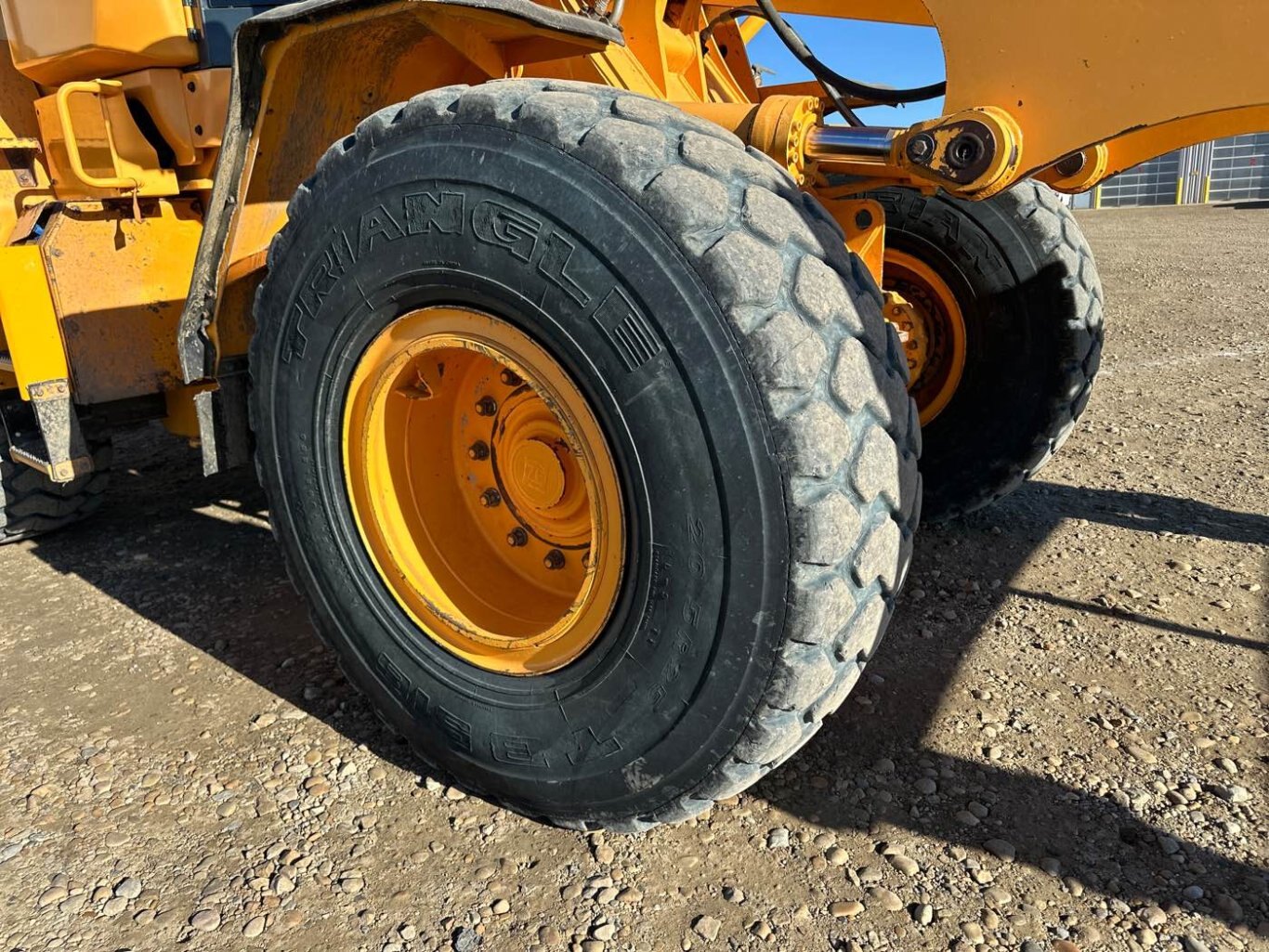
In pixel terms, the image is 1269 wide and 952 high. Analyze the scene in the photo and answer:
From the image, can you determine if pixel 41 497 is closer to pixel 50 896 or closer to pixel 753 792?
pixel 50 896

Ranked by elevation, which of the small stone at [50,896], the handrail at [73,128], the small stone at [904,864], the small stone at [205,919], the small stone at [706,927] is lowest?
the small stone at [50,896]

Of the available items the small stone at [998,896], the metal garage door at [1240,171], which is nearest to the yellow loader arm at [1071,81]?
the small stone at [998,896]

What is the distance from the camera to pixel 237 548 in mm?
3938

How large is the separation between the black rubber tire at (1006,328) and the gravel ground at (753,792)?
0.35 m

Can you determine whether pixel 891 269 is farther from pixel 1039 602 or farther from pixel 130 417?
pixel 130 417

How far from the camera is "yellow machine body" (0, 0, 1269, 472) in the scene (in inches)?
75.7

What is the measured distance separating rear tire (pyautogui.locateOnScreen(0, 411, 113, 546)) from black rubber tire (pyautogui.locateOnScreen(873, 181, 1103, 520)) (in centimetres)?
348

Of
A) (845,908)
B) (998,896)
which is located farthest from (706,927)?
(998,896)

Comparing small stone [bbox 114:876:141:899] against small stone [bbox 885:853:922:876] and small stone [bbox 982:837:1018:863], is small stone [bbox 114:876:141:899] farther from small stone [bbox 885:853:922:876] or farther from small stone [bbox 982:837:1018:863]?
small stone [bbox 982:837:1018:863]

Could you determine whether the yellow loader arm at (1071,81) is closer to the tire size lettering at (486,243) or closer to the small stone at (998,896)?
the tire size lettering at (486,243)

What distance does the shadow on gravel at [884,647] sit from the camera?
2092 millimetres

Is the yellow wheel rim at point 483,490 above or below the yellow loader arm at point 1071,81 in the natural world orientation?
below

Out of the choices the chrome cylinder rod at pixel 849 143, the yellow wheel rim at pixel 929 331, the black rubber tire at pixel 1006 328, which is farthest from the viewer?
the yellow wheel rim at pixel 929 331

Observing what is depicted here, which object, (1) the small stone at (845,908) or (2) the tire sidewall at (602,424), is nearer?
(2) the tire sidewall at (602,424)
